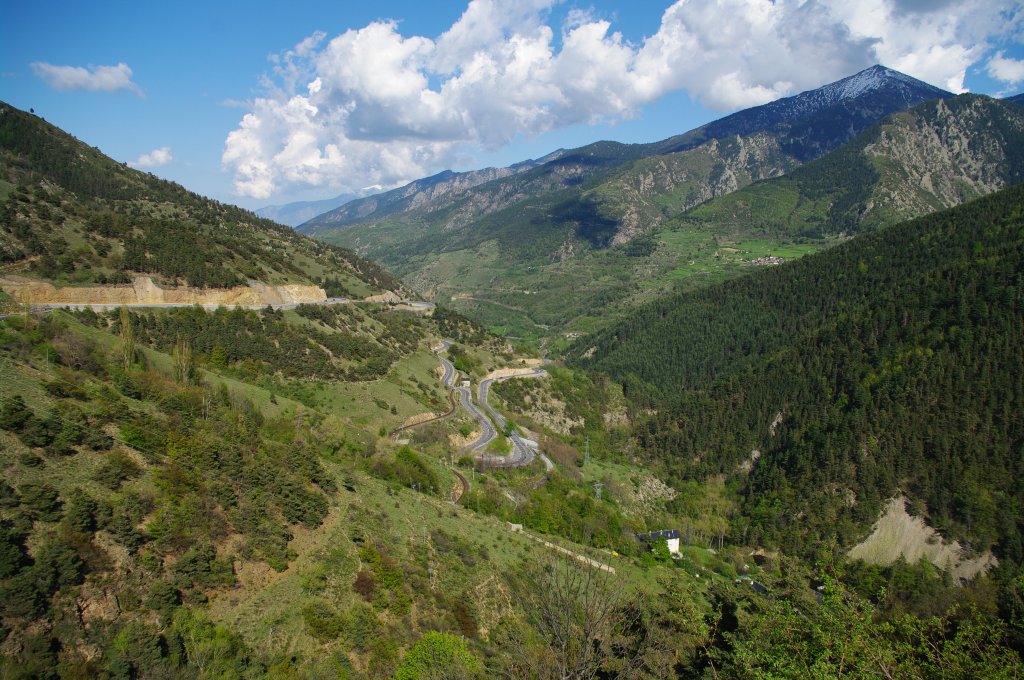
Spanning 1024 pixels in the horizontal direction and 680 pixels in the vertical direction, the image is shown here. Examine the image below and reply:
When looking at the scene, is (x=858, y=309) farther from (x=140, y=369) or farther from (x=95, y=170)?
(x=95, y=170)

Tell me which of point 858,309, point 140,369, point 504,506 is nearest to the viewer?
point 140,369

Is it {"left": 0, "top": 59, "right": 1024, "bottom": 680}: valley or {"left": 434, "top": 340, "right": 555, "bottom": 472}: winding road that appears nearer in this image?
{"left": 0, "top": 59, "right": 1024, "bottom": 680}: valley

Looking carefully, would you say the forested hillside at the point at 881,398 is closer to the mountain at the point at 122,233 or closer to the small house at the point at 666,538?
the small house at the point at 666,538

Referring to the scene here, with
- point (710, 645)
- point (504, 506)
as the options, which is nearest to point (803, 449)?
point (504, 506)

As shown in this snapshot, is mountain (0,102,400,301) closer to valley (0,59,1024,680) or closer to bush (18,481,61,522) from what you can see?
valley (0,59,1024,680)

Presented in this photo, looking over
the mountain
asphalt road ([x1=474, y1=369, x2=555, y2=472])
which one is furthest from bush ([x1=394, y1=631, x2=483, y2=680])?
the mountain

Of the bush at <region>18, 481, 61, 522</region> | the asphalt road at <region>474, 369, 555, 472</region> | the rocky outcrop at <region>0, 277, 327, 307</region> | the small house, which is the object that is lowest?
the small house
